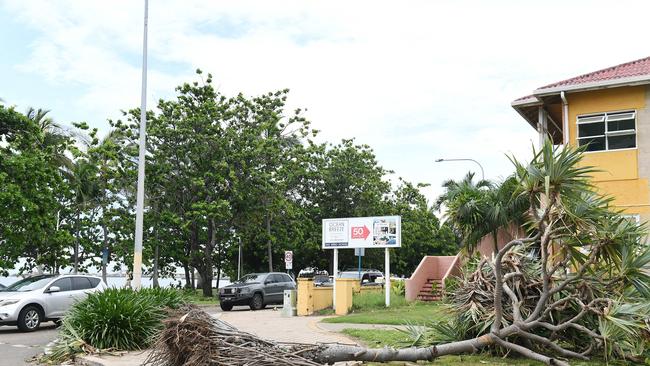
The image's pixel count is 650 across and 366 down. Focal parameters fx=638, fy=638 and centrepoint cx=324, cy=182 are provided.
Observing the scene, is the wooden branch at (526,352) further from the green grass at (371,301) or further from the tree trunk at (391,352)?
the green grass at (371,301)

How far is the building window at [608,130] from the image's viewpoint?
20.4m

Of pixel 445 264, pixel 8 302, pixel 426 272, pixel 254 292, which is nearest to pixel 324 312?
pixel 254 292

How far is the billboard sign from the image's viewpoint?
24.2m

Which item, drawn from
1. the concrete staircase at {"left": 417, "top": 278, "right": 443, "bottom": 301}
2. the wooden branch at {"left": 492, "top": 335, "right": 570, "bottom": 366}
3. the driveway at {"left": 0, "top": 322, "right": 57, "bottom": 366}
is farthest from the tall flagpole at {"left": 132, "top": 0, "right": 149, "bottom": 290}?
the concrete staircase at {"left": 417, "top": 278, "right": 443, "bottom": 301}

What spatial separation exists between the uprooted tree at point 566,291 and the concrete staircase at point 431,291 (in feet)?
48.2

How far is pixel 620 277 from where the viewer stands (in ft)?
33.8

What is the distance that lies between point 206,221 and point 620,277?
27931 mm

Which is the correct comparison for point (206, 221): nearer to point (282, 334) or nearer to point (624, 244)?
point (282, 334)

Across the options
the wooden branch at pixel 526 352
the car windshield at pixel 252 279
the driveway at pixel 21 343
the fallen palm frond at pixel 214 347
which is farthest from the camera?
the car windshield at pixel 252 279

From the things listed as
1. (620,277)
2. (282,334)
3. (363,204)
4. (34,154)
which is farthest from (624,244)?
(363,204)

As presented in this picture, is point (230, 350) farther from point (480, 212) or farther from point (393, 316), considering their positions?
point (480, 212)

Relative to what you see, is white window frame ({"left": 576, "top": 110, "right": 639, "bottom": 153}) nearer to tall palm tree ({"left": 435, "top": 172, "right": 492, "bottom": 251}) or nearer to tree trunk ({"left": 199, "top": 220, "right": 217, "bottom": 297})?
tall palm tree ({"left": 435, "top": 172, "right": 492, "bottom": 251})

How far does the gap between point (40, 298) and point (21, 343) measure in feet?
10.7

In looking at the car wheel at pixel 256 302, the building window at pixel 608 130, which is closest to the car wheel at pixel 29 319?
the car wheel at pixel 256 302
